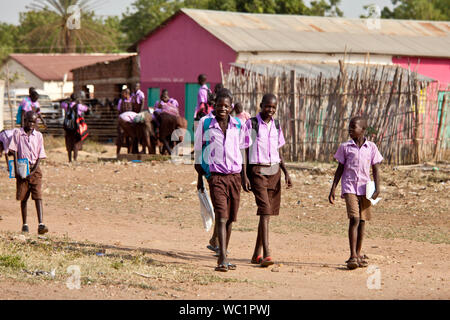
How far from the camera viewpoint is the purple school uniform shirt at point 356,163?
6.68 meters

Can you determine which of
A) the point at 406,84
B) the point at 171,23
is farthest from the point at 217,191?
the point at 171,23

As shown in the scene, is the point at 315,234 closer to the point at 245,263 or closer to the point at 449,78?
the point at 245,263

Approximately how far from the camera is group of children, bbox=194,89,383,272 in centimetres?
650

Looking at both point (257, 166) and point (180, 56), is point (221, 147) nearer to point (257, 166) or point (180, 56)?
point (257, 166)

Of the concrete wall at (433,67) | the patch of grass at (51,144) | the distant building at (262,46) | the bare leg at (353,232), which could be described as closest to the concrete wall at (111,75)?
the distant building at (262,46)

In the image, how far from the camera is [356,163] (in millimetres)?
6672

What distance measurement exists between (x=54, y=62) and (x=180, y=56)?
1978 centimetres

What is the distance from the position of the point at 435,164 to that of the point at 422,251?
23.6 ft

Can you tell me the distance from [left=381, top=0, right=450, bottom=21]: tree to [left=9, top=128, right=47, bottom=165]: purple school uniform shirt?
42.9 metres

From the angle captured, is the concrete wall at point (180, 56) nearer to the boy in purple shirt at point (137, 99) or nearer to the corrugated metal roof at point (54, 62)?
the boy in purple shirt at point (137, 99)

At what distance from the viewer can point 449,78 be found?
2627 cm

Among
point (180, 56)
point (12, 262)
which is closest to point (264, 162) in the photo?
point (12, 262)

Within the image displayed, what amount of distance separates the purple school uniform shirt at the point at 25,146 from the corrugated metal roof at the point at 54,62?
31.6 metres

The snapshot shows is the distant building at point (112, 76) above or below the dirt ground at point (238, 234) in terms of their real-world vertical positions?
above
